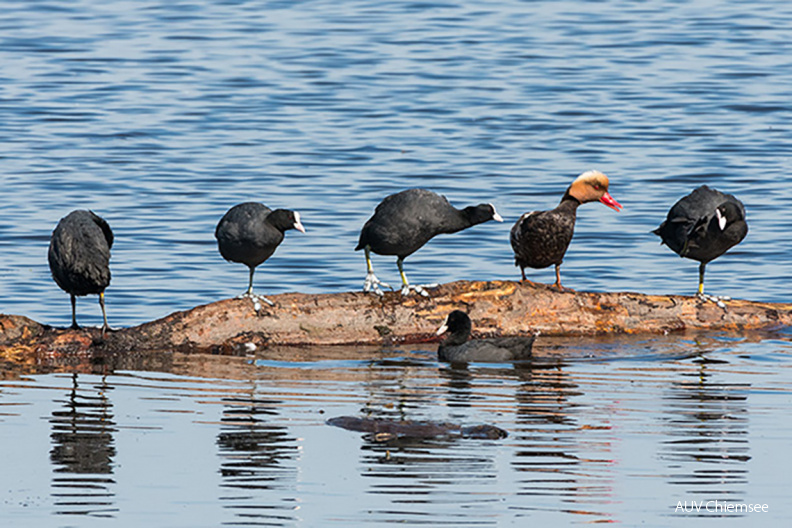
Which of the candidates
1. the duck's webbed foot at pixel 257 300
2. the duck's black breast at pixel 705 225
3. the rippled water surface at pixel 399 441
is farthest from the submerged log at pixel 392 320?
the duck's black breast at pixel 705 225

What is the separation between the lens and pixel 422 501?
1002 centimetres

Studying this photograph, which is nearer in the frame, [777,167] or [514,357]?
[514,357]

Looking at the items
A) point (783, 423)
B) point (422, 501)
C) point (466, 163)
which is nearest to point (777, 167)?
point (466, 163)

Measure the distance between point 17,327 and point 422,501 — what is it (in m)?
5.25

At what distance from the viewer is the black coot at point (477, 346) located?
14.6 meters

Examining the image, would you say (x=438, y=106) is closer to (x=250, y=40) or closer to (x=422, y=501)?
(x=250, y=40)

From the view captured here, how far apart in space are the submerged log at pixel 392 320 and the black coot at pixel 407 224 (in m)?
0.27

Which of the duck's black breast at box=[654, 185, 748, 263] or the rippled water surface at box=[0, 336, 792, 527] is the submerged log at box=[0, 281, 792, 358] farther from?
the duck's black breast at box=[654, 185, 748, 263]

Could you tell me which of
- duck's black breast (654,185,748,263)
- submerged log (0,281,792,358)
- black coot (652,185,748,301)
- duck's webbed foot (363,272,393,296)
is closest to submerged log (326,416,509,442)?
A: submerged log (0,281,792,358)

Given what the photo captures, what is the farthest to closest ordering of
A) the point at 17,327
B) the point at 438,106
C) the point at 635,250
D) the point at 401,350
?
the point at 438,106, the point at 635,250, the point at 401,350, the point at 17,327

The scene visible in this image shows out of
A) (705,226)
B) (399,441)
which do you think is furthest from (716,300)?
(399,441)

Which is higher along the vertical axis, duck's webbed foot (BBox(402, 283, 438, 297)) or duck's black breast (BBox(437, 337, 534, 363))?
duck's webbed foot (BBox(402, 283, 438, 297))

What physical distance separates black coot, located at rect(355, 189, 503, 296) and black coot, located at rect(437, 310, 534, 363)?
1.54 ft

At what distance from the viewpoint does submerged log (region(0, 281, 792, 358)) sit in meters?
14.3
